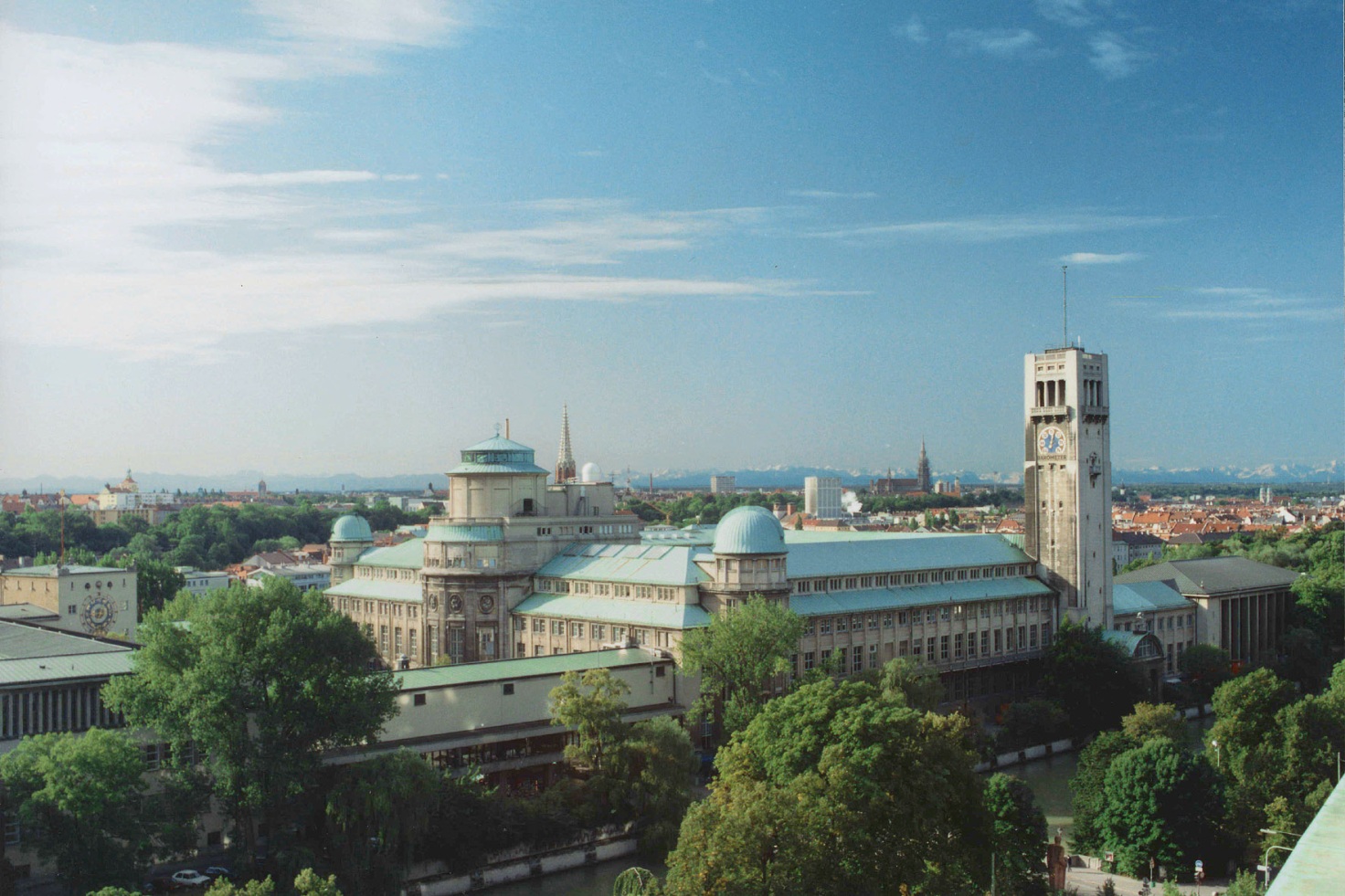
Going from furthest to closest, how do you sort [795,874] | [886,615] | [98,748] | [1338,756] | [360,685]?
[886,615], [1338,756], [360,685], [98,748], [795,874]

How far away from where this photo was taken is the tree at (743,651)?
2650 inches

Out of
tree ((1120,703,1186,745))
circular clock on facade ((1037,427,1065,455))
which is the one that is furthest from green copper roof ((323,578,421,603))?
tree ((1120,703,1186,745))

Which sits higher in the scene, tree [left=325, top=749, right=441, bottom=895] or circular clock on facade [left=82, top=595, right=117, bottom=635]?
circular clock on facade [left=82, top=595, right=117, bottom=635]

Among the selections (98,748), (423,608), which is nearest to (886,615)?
(423,608)

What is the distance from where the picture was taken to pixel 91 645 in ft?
200

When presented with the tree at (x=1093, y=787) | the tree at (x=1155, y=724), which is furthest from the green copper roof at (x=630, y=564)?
the tree at (x=1093, y=787)

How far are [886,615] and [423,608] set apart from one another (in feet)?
101

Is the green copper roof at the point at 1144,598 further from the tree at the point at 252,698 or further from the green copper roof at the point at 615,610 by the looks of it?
the tree at the point at 252,698

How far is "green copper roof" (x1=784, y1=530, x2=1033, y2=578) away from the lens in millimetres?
83625

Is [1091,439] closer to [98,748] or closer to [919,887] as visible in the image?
[919,887]

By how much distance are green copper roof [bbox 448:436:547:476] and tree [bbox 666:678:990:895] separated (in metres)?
43.2

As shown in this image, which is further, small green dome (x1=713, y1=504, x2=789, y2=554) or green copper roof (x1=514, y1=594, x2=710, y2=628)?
small green dome (x1=713, y1=504, x2=789, y2=554)

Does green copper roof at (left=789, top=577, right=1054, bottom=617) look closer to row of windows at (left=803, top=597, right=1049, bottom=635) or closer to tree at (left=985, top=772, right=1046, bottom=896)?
row of windows at (left=803, top=597, right=1049, bottom=635)

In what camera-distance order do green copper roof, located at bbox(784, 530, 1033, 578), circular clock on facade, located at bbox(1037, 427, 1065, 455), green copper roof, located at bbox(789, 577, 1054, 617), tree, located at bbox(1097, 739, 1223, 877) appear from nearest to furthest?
1. tree, located at bbox(1097, 739, 1223, 877)
2. green copper roof, located at bbox(789, 577, 1054, 617)
3. green copper roof, located at bbox(784, 530, 1033, 578)
4. circular clock on facade, located at bbox(1037, 427, 1065, 455)
